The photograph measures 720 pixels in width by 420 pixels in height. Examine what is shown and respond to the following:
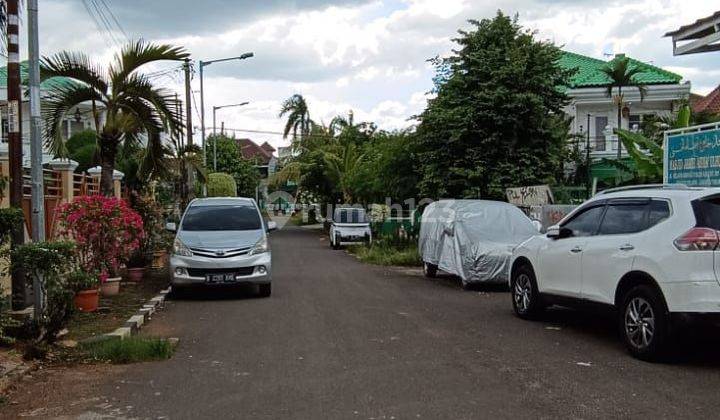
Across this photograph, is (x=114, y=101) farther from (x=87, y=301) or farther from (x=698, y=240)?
(x=698, y=240)

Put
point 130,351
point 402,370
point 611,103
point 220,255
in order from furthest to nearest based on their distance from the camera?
point 611,103, point 220,255, point 130,351, point 402,370

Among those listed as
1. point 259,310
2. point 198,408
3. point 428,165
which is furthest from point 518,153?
point 198,408

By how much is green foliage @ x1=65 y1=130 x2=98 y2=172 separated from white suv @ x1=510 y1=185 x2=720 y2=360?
17434 millimetres

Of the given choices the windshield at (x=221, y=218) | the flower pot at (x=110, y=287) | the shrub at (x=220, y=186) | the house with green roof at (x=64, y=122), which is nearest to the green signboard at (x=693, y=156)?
the windshield at (x=221, y=218)

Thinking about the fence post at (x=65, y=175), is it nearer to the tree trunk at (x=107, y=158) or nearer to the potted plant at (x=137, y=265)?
the tree trunk at (x=107, y=158)

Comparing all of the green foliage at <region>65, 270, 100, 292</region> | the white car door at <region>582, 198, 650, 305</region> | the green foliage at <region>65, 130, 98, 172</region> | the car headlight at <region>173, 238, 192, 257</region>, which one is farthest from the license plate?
the green foliage at <region>65, 130, 98, 172</region>

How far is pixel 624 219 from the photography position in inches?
320

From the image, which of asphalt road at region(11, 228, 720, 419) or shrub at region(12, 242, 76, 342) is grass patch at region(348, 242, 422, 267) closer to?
asphalt road at region(11, 228, 720, 419)

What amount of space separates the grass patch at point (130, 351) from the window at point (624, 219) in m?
5.28

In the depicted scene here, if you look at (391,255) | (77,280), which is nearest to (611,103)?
(391,255)

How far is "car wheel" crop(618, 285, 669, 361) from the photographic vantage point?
7031 millimetres

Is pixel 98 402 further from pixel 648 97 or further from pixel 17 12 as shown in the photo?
pixel 648 97

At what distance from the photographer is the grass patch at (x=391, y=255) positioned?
68.1ft

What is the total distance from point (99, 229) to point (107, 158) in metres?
2.39
